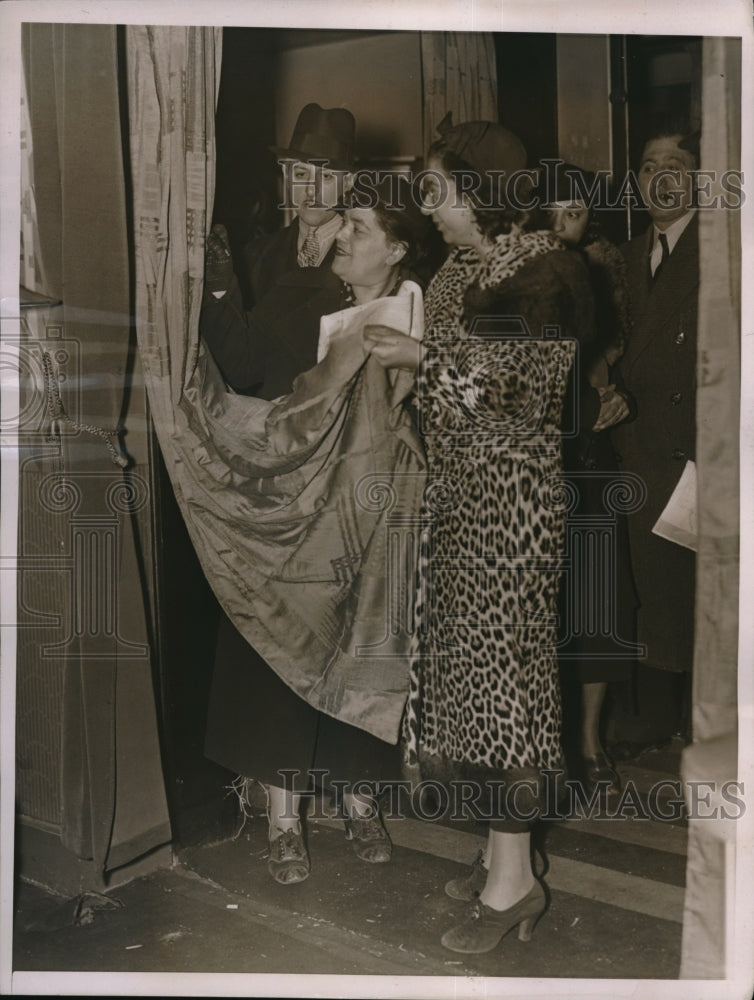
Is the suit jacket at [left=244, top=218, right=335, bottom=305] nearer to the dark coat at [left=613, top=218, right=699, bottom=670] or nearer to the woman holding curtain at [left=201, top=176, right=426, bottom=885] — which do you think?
the woman holding curtain at [left=201, top=176, right=426, bottom=885]

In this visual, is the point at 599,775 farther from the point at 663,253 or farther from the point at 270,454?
the point at 663,253

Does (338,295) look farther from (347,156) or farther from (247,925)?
(247,925)

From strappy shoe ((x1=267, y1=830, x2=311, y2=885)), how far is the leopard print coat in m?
0.50

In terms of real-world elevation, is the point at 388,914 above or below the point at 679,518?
below

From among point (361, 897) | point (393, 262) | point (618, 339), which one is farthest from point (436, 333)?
point (361, 897)

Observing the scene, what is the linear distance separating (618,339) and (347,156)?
817 mm

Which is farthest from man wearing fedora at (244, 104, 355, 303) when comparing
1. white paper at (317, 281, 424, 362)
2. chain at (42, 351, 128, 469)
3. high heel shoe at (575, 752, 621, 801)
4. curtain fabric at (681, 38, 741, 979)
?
high heel shoe at (575, 752, 621, 801)

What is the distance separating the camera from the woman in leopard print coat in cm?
256

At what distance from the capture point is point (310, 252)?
2.66 meters

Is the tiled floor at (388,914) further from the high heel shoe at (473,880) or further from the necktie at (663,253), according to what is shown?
the necktie at (663,253)

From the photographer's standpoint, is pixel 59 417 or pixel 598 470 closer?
pixel 598 470

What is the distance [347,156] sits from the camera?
261 centimetres

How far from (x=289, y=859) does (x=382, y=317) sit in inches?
56.5

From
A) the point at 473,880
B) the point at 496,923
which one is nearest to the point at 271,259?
the point at 473,880
